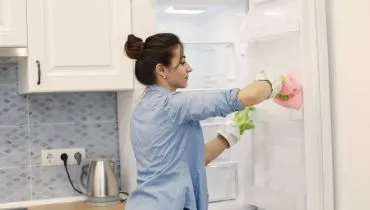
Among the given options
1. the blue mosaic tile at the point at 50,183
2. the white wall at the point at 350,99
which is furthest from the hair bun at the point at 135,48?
the blue mosaic tile at the point at 50,183

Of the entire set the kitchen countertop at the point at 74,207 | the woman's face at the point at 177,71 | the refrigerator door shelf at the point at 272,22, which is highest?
the refrigerator door shelf at the point at 272,22

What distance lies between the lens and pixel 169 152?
178 centimetres

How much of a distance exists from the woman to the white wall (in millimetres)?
223

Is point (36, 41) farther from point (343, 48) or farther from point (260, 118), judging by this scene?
point (343, 48)

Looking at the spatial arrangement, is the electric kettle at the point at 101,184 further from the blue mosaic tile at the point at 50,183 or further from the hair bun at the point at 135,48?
the hair bun at the point at 135,48

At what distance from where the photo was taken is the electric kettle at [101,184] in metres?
2.39

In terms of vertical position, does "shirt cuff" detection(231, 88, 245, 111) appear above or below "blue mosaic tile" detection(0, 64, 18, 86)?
below

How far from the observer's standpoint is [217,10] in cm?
252

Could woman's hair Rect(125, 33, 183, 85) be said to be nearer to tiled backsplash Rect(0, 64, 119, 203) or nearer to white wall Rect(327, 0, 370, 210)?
white wall Rect(327, 0, 370, 210)

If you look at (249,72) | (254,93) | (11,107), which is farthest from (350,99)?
(11,107)

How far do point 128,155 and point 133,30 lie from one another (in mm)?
587

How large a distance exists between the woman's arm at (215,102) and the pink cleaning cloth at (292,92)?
150 mm

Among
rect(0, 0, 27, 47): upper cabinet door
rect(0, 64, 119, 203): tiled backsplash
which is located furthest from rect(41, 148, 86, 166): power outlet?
rect(0, 0, 27, 47): upper cabinet door

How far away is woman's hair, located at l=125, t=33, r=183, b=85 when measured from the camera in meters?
1.85
